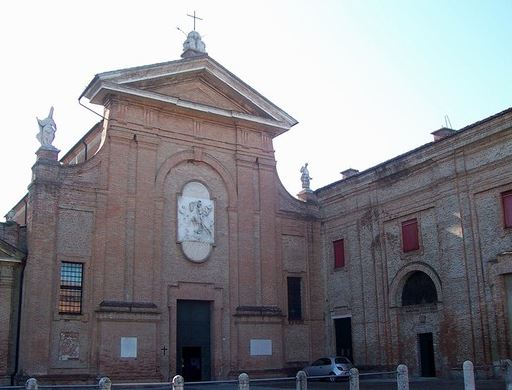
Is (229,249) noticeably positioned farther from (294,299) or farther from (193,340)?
(294,299)

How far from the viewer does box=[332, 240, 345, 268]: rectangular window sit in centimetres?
2933

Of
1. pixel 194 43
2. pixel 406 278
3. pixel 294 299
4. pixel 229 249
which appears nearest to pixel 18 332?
pixel 229 249

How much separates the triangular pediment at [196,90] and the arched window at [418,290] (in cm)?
903

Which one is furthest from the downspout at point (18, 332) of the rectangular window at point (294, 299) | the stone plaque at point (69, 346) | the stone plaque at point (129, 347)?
the rectangular window at point (294, 299)

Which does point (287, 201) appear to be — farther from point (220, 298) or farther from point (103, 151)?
point (103, 151)

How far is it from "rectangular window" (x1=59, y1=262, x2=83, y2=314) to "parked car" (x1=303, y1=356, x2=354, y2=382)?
954 cm

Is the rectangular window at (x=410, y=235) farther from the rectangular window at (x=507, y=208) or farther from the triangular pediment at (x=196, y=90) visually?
the triangular pediment at (x=196, y=90)

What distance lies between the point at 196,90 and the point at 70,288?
995 cm

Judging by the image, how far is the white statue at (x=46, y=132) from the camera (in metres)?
24.8

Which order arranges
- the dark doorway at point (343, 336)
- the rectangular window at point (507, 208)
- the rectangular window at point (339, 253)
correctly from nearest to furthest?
the rectangular window at point (507, 208)
the dark doorway at point (343, 336)
the rectangular window at point (339, 253)

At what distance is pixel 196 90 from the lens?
28.4 meters

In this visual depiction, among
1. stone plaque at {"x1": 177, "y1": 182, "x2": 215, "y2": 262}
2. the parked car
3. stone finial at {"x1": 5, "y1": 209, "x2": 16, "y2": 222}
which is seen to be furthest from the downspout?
the parked car

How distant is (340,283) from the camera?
95.7ft

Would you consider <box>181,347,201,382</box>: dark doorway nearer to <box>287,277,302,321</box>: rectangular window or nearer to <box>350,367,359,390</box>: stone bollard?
<box>287,277,302,321</box>: rectangular window
